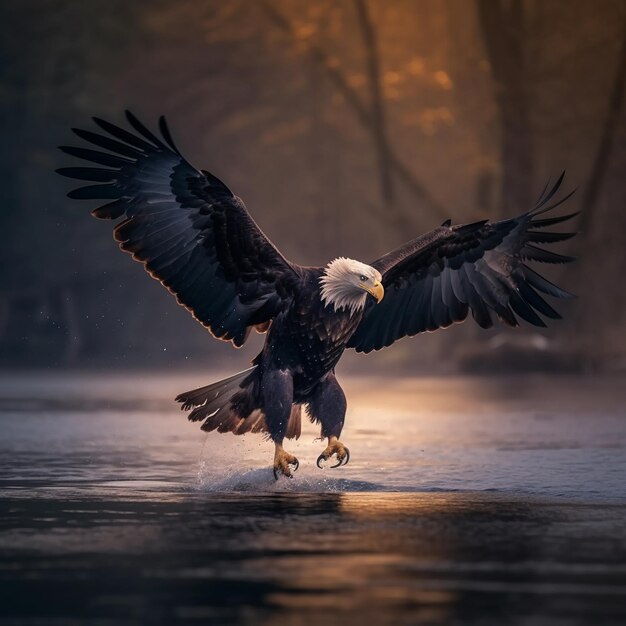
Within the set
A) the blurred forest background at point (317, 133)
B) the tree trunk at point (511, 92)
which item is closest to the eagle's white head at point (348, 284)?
the blurred forest background at point (317, 133)

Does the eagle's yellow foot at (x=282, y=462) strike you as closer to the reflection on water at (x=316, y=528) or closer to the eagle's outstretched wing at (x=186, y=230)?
the reflection on water at (x=316, y=528)

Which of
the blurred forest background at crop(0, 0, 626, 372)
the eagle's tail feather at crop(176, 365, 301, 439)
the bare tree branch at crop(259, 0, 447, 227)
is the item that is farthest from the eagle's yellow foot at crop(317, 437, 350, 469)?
the bare tree branch at crop(259, 0, 447, 227)

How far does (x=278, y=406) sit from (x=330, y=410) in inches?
20.9

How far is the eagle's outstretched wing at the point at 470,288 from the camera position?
458 inches

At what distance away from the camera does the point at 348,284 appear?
10.4 meters

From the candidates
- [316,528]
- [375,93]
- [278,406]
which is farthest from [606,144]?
[316,528]

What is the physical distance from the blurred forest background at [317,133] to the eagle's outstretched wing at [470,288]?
15.9 m

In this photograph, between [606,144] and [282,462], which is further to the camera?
[606,144]

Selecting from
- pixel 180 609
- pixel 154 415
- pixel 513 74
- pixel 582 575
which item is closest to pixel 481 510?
pixel 582 575

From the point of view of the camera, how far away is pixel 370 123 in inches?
1219

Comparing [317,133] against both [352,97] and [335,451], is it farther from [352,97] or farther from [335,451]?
[335,451]

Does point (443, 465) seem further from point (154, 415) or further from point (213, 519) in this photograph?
point (154, 415)

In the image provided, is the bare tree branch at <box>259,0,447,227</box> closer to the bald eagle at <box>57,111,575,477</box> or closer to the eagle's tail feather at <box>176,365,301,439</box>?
the bald eagle at <box>57,111,575,477</box>

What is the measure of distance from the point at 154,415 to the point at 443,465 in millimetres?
5866
